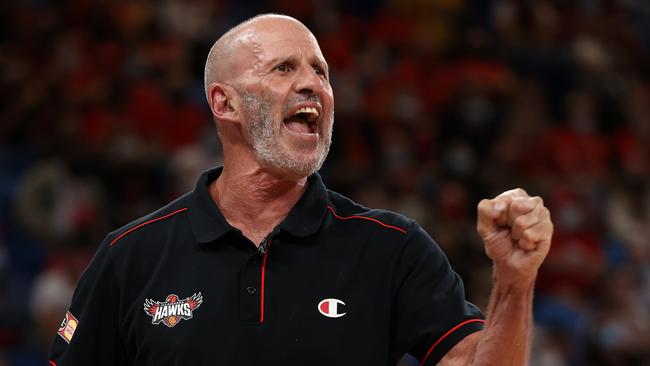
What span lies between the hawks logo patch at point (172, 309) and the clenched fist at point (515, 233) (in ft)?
2.81

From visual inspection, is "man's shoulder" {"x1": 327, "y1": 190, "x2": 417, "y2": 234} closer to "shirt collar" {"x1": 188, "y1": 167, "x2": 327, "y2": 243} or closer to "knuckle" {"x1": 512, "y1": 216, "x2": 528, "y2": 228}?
"shirt collar" {"x1": 188, "y1": 167, "x2": 327, "y2": 243}

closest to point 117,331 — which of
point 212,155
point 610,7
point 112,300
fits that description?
point 112,300

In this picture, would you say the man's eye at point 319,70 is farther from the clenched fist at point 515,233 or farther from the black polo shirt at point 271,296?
the clenched fist at point 515,233

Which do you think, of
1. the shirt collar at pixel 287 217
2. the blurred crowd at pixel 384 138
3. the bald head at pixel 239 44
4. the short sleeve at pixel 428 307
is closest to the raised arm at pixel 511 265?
the short sleeve at pixel 428 307

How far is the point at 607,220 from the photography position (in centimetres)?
1134

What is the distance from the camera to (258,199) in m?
3.35

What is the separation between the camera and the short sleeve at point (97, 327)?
320 centimetres

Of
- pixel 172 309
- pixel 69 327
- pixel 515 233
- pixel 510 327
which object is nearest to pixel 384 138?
pixel 69 327

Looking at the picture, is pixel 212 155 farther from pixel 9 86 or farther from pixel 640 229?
pixel 640 229

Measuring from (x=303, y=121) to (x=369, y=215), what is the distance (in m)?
0.34

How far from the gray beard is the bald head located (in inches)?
4.4

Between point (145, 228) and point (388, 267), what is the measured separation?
0.74 metres

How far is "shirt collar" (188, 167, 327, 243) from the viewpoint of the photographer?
127 inches

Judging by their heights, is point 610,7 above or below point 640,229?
above
